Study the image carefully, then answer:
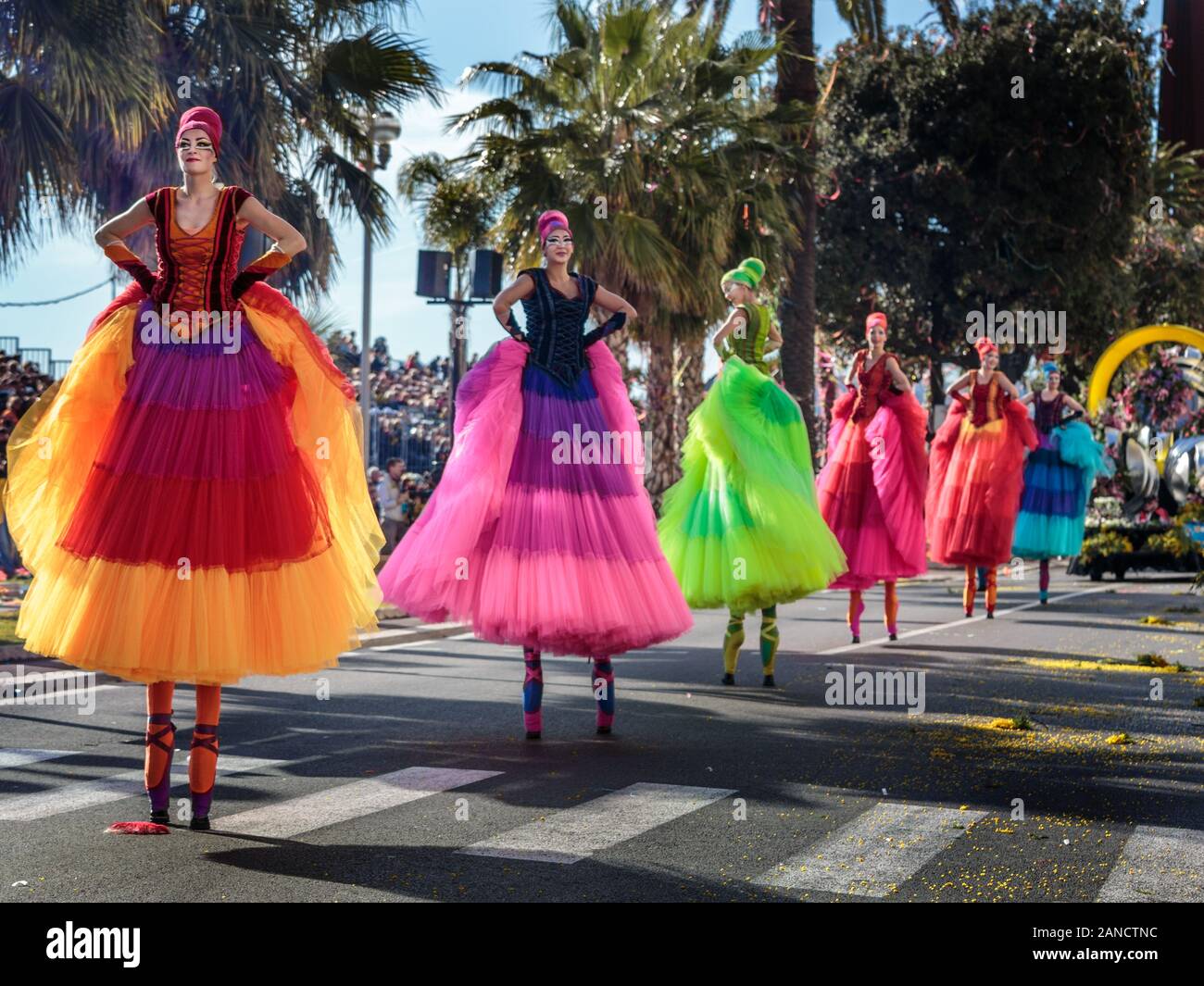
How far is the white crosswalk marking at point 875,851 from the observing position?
5160 millimetres

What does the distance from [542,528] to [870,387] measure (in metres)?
5.96

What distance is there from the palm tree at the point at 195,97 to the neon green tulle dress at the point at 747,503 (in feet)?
26.5

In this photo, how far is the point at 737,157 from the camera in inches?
916

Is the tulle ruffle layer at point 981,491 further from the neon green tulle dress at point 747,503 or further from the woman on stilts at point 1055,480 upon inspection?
the neon green tulle dress at point 747,503

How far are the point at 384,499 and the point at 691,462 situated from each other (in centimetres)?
1250

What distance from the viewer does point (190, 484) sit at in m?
5.77

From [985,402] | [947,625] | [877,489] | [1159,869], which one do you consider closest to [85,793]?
[1159,869]

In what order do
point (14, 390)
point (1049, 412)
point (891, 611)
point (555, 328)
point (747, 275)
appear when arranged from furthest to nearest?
point (1049, 412), point (14, 390), point (891, 611), point (747, 275), point (555, 328)

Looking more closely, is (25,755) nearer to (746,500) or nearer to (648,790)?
(648,790)

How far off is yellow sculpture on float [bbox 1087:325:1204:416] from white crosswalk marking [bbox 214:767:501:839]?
23115 mm

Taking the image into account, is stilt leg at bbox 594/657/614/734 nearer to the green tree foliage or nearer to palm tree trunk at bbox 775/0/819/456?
palm tree trunk at bbox 775/0/819/456

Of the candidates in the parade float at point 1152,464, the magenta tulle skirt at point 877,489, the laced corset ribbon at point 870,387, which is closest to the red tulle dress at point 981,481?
the magenta tulle skirt at point 877,489

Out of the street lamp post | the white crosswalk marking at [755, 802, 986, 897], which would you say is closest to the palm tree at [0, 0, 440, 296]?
the street lamp post
